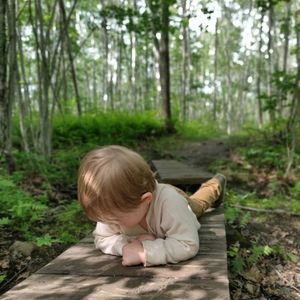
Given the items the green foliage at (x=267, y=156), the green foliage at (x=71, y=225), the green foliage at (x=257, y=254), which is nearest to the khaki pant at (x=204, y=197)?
the green foliage at (x=257, y=254)

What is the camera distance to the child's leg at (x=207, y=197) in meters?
3.43

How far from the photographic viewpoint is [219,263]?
2268 millimetres

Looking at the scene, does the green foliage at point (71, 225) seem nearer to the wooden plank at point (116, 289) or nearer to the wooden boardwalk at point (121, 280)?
the wooden boardwalk at point (121, 280)

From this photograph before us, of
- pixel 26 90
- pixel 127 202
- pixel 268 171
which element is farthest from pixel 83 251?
pixel 268 171

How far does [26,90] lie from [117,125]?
4.67 meters

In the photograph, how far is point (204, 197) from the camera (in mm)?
3691

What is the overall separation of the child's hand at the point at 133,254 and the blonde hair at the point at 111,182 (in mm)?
302

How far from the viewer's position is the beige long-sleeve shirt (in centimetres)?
222

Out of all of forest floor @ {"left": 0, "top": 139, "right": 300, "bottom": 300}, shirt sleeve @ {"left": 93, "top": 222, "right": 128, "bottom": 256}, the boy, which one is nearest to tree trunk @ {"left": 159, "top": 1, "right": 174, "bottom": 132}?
forest floor @ {"left": 0, "top": 139, "right": 300, "bottom": 300}

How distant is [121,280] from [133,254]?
22 centimetres

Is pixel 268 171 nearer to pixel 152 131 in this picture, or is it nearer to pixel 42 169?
pixel 42 169

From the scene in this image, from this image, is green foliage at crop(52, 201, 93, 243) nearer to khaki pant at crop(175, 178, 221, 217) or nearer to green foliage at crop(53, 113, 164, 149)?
khaki pant at crop(175, 178, 221, 217)

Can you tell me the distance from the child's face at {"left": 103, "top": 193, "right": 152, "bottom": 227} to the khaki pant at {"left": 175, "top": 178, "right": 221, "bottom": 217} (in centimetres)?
116

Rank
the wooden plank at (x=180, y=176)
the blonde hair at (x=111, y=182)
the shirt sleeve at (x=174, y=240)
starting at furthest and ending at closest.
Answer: the wooden plank at (x=180, y=176), the shirt sleeve at (x=174, y=240), the blonde hair at (x=111, y=182)
